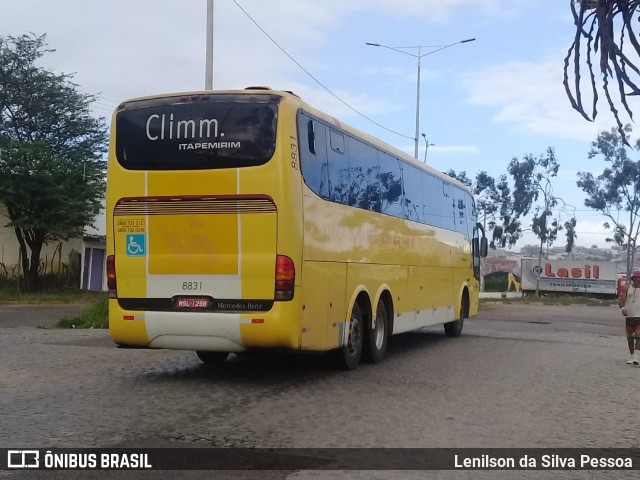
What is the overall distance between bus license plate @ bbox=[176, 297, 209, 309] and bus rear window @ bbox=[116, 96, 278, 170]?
1660 mm

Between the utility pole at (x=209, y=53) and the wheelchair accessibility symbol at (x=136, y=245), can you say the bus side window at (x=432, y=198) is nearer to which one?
the utility pole at (x=209, y=53)

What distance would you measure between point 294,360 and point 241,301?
351cm

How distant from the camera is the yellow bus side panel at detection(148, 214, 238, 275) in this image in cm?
924

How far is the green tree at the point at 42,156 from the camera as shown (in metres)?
28.8

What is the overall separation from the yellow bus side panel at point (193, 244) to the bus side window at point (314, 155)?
48.7 inches

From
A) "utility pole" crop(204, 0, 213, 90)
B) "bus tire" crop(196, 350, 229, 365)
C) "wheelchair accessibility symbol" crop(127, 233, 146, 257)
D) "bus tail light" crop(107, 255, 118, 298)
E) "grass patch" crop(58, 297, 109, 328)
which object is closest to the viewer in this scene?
"wheelchair accessibility symbol" crop(127, 233, 146, 257)

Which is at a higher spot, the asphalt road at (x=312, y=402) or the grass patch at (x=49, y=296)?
the grass patch at (x=49, y=296)

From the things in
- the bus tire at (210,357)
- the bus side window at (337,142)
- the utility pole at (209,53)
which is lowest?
the bus tire at (210,357)

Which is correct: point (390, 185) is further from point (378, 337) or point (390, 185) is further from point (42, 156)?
point (42, 156)

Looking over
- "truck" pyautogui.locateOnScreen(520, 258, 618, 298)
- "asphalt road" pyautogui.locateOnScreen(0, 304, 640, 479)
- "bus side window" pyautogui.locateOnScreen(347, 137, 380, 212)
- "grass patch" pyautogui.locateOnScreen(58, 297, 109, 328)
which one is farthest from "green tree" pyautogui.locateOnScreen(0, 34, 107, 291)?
"truck" pyautogui.locateOnScreen(520, 258, 618, 298)

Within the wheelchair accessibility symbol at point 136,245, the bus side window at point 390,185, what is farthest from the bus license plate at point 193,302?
the bus side window at point 390,185

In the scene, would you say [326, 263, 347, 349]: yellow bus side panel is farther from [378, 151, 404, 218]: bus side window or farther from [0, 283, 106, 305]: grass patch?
[0, 283, 106, 305]: grass patch

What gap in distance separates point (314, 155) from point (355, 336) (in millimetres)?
2987

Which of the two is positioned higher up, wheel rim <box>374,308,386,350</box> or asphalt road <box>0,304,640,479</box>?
wheel rim <box>374,308,386,350</box>
